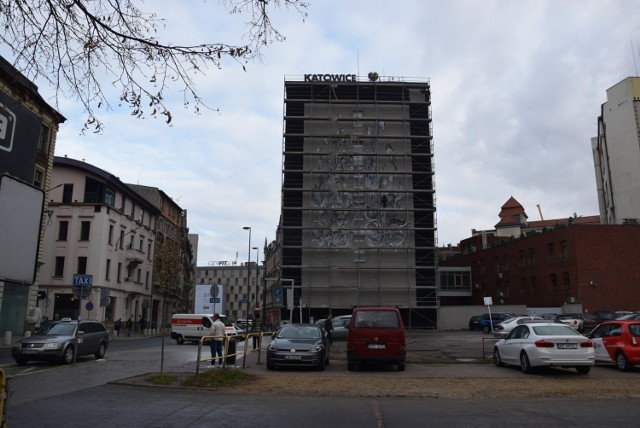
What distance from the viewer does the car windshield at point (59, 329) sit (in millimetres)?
18750

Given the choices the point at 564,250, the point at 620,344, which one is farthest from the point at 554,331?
the point at 564,250

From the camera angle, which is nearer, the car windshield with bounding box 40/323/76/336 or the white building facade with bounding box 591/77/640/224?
the car windshield with bounding box 40/323/76/336

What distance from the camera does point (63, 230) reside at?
46.2 m

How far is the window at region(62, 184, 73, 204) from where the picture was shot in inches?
1847

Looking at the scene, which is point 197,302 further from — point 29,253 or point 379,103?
point 29,253

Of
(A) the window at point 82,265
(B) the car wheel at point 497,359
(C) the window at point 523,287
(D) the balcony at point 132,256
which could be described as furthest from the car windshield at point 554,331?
(C) the window at point 523,287

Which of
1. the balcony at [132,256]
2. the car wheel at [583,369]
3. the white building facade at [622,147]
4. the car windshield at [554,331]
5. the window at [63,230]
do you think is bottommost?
the car wheel at [583,369]

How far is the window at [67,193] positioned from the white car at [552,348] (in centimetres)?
4171

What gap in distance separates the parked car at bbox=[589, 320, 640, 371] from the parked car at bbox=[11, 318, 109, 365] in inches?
678

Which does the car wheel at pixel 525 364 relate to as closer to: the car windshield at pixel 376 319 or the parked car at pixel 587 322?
the car windshield at pixel 376 319

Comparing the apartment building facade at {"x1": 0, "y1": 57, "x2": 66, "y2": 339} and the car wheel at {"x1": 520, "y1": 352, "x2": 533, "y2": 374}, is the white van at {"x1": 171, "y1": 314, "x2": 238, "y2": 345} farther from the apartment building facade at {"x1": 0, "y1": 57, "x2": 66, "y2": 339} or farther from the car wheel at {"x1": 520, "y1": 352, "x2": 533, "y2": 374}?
the apartment building facade at {"x1": 0, "y1": 57, "x2": 66, "y2": 339}

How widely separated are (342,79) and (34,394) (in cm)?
5197

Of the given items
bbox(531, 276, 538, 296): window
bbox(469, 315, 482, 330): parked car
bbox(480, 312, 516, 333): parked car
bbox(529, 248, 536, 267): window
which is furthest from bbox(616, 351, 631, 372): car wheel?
bbox(529, 248, 536, 267): window

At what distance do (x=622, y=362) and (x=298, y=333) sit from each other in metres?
9.94
